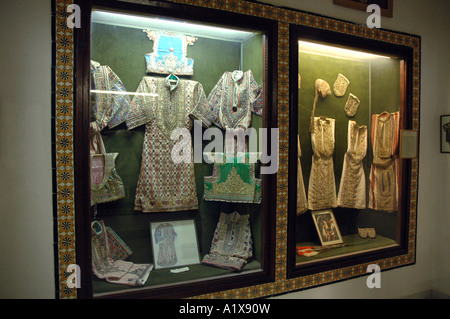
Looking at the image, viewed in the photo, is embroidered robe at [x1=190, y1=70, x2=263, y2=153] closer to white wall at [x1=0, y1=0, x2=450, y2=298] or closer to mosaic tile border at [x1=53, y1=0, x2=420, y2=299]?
mosaic tile border at [x1=53, y1=0, x2=420, y2=299]

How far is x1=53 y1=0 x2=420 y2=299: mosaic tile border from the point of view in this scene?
1.97m

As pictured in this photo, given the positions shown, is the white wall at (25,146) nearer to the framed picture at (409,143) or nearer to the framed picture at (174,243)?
the framed picture at (174,243)

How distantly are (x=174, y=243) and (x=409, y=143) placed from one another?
7.63 feet

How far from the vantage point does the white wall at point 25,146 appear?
1.91 metres

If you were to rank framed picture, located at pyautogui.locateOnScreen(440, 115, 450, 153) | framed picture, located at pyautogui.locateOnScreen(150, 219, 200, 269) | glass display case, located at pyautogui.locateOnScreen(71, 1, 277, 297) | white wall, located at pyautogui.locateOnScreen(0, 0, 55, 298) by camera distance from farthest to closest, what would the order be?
framed picture, located at pyautogui.locateOnScreen(440, 115, 450, 153)
framed picture, located at pyautogui.locateOnScreen(150, 219, 200, 269)
glass display case, located at pyautogui.locateOnScreen(71, 1, 277, 297)
white wall, located at pyautogui.locateOnScreen(0, 0, 55, 298)

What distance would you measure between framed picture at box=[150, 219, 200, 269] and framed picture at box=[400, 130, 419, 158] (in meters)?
2.05

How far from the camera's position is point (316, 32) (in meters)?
2.65

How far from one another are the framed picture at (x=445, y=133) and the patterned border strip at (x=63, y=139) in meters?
3.27

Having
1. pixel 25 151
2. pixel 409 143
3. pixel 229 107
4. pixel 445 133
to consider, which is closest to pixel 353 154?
pixel 409 143

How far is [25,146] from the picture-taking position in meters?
1.94

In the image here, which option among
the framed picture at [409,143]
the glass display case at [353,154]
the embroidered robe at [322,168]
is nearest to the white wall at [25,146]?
the glass display case at [353,154]

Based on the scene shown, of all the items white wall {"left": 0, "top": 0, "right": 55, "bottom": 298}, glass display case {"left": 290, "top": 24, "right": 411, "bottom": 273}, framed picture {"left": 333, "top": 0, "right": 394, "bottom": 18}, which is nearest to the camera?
white wall {"left": 0, "top": 0, "right": 55, "bottom": 298}

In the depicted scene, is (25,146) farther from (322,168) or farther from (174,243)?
(322,168)

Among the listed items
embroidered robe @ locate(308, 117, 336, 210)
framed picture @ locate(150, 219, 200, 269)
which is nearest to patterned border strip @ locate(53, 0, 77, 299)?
framed picture @ locate(150, 219, 200, 269)
